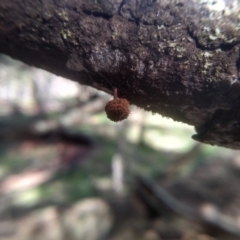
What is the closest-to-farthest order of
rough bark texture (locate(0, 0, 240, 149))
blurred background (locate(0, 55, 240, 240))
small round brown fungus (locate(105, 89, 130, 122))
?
rough bark texture (locate(0, 0, 240, 149)) < small round brown fungus (locate(105, 89, 130, 122)) < blurred background (locate(0, 55, 240, 240))

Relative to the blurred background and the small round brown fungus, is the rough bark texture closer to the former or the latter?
the small round brown fungus

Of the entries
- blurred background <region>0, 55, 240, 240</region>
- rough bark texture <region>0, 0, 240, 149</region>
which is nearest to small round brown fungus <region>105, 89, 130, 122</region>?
rough bark texture <region>0, 0, 240, 149</region>

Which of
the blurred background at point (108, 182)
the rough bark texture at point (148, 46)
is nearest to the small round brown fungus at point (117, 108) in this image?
the rough bark texture at point (148, 46)

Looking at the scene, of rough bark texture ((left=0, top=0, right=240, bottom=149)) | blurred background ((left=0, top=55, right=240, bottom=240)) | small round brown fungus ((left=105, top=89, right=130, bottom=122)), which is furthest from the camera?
blurred background ((left=0, top=55, right=240, bottom=240))

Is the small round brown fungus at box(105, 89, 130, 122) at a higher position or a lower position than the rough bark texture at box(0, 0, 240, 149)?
lower

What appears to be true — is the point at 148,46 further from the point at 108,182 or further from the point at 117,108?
the point at 108,182

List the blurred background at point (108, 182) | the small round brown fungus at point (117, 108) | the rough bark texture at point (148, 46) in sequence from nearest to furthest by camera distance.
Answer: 1. the rough bark texture at point (148, 46)
2. the small round brown fungus at point (117, 108)
3. the blurred background at point (108, 182)

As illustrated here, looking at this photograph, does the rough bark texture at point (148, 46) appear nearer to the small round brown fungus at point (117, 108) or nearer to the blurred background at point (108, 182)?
the small round brown fungus at point (117, 108)
